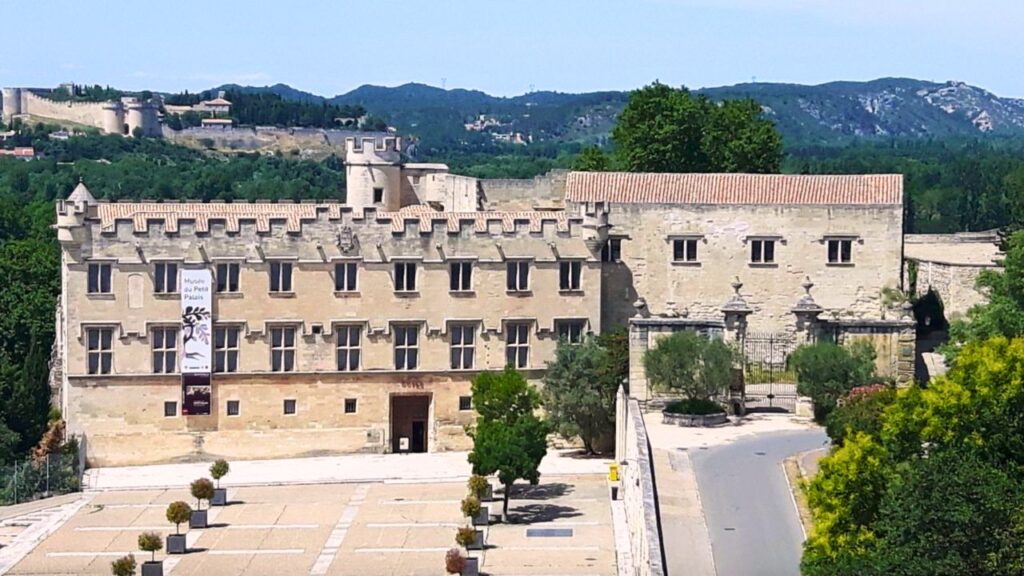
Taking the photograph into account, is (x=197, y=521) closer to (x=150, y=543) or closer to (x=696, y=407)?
(x=150, y=543)

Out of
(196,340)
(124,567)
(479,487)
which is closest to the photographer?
(124,567)

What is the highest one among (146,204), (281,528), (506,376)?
(146,204)

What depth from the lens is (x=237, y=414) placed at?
56.4m

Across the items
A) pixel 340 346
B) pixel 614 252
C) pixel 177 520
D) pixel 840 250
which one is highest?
pixel 840 250

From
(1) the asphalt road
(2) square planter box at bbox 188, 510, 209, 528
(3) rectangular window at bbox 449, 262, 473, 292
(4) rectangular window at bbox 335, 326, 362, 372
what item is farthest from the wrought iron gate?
(2) square planter box at bbox 188, 510, 209, 528

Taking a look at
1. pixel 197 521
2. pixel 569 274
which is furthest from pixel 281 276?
pixel 197 521

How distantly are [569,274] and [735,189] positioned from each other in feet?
18.8

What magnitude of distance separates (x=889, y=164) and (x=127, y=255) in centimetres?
12827

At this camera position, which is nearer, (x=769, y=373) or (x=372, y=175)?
(x=769, y=373)

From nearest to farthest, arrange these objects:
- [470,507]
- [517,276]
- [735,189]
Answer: [470,507] < [517,276] < [735,189]

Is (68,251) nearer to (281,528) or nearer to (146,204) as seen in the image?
(146,204)

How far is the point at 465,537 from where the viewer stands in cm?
4344

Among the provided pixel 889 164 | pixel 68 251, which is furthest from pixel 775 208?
pixel 889 164

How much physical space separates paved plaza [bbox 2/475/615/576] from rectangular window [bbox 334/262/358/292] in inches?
246
